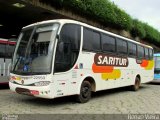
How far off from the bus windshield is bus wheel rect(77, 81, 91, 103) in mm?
2024

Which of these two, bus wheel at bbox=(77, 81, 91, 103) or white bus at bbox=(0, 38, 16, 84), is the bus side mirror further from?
white bus at bbox=(0, 38, 16, 84)

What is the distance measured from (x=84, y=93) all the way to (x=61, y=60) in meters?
1.93

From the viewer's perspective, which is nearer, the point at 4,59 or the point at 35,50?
the point at 35,50

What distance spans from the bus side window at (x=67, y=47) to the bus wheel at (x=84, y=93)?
117 cm

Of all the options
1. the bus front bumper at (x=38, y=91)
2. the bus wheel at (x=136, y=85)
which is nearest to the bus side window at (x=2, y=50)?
Result: the bus front bumper at (x=38, y=91)

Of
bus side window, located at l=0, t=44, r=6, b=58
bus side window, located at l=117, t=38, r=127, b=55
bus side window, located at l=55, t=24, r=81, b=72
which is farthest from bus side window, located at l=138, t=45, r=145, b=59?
bus side window, located at l=0, t=44, r=6, b=58

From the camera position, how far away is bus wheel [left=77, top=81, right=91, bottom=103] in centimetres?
1051

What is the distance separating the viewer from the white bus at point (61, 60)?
9.14 m

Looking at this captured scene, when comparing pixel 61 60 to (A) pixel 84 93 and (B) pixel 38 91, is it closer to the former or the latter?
(B) pixel 38 91

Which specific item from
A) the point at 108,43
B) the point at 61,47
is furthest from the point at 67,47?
the point at 108,43

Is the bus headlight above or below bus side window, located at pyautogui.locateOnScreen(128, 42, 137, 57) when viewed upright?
below

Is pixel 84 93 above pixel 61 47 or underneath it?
underneath

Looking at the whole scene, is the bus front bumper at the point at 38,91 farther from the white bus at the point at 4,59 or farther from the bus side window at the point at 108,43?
the white bus at the point at 4,59

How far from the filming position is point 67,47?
9.77m
